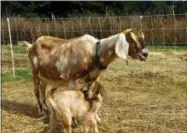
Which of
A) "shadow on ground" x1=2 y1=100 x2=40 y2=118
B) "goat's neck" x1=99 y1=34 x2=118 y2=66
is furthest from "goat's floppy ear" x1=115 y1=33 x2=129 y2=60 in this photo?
"shadow on ground" x1=2 y1=100 x2=40 y2=118

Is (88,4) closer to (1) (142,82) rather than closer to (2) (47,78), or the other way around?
(1) (142,82)

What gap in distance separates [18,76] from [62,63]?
480 cm

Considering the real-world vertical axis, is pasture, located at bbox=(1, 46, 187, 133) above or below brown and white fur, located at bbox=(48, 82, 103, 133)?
below

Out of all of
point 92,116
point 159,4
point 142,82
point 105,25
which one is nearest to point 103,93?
point 92,116

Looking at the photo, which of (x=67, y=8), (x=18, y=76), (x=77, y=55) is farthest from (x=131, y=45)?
(x=67, y=8)

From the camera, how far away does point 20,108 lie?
713 centimetres

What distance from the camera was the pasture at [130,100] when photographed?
19.3 ft

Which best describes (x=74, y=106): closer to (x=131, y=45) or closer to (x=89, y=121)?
(x=89, y=121)

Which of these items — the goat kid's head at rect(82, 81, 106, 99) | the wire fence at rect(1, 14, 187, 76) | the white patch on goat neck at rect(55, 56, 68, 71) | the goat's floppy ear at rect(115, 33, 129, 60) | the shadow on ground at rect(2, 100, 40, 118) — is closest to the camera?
the goat's floppy ear at rect(115, 33, 129, 60)

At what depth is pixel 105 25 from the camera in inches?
585

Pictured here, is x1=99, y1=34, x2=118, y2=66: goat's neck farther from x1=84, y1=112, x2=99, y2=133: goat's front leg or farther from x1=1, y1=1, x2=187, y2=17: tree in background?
x1=1, y1=1, x2=187, y2=17: tree in background

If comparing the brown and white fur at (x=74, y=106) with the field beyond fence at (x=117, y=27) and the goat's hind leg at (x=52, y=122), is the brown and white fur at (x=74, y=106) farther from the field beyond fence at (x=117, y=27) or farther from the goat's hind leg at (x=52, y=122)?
the field beyond fence at (x=117, y=27)

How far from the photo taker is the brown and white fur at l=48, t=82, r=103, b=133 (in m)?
5.20

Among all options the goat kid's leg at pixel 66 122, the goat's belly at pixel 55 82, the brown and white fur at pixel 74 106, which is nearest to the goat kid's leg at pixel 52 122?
the brown and white fur at pixel 74 106
